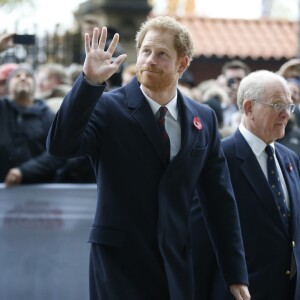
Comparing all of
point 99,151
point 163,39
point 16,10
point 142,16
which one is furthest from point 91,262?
point 16,10

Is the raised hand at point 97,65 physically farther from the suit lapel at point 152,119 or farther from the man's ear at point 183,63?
the man's ear at point 183,63

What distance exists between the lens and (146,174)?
5.30m

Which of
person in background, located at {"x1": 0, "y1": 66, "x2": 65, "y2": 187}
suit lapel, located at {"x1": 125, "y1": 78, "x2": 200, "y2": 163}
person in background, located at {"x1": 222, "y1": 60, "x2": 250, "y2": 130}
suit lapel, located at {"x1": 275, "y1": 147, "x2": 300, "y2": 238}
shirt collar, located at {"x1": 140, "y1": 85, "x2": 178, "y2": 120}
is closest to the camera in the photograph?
suit lapel, located at {"x1": 125, "y1": 78, "x2": 200, "y2": 163}

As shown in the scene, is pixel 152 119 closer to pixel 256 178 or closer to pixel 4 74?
pixel 256 178

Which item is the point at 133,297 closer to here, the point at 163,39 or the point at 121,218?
the point at 121,218

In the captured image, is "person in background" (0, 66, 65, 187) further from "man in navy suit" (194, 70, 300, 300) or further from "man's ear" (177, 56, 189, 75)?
"man's ear" (177, 56, 189, 75)

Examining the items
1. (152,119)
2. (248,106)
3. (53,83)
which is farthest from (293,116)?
(152,119)

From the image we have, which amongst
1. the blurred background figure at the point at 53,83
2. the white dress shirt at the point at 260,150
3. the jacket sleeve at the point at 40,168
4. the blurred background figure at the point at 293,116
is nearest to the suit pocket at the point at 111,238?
the white dress shirt at the point at 260,150

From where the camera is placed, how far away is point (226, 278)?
18.8 feet

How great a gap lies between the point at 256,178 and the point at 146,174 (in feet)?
3.59

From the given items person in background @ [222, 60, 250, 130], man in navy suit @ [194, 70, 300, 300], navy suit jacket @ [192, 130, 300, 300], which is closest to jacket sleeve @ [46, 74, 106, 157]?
man in navy suit @ [194, 70, 300, 300]

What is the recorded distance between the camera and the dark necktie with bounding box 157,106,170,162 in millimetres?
5355

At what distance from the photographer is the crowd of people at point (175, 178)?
5234mm

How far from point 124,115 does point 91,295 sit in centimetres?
90
